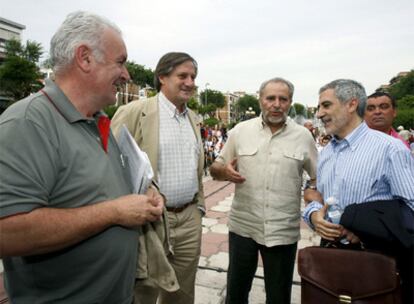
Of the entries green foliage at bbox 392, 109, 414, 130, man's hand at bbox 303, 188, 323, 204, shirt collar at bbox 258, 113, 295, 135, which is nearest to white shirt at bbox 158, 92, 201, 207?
shirt collar at bbox 258, 113, 295, 135

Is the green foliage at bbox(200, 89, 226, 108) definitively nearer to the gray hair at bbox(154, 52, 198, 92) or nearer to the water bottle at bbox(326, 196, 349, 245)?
the gray hair at bbox(154, 52, 198, 92)

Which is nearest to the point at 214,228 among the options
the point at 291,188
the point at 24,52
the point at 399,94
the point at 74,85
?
the point at 291,188

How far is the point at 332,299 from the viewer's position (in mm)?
1589

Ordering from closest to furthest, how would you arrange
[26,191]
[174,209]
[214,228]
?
[26,191], [174,209], [214,228]

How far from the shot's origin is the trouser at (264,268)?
232 cm

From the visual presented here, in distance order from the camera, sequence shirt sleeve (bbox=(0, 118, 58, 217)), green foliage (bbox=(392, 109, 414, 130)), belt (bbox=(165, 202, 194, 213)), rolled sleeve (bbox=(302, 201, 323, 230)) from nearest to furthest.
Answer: shirt sleeve (bbox=(0, 118, 58, 217))
rolled sleeve (bbox=(302, 201, 323, 230))
belt (bbox=(165, 202, 194, 213))
green foliage (bbox=(392, 109, 414, 130))

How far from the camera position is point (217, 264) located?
365 cm

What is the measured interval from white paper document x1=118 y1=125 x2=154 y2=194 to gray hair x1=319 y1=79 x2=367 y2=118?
1.28 meters

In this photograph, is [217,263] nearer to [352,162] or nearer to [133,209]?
[352,162]

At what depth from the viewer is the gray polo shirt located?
39.0 inches

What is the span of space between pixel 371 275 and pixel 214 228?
363cm

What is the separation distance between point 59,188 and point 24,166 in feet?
0.53

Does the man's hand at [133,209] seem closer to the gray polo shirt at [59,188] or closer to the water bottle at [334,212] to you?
the gray polo shirt at [59,188]

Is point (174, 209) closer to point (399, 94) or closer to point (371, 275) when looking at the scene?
point (371, 275)
